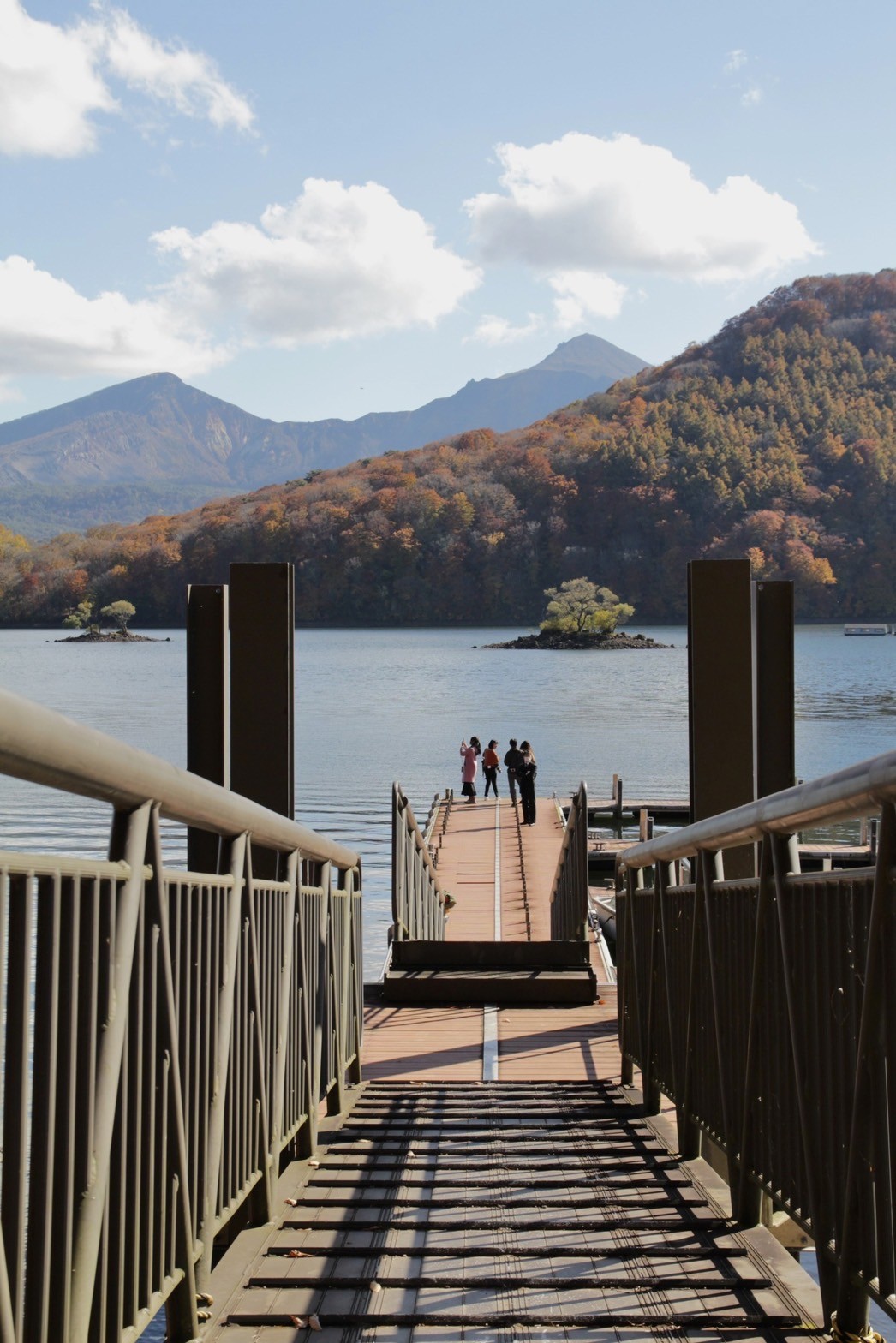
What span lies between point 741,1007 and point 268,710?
2980mm

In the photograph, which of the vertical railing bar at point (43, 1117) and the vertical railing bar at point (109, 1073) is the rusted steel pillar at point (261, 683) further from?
the vertical railing bar at point (43, 1117)

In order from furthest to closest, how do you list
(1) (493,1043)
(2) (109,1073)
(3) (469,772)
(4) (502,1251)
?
(3) (469,772) < (1) (493,1043) < (4) (502,1251) < (2) (109,1073)

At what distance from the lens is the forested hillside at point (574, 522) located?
465 ft

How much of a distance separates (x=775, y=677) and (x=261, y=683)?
7.57 ft

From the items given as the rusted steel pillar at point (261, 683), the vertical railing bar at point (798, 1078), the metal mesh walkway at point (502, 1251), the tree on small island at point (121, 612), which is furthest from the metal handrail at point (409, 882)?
the tree on small island at point (121, 612)

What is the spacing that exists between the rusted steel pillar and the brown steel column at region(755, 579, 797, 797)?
2.12 meters

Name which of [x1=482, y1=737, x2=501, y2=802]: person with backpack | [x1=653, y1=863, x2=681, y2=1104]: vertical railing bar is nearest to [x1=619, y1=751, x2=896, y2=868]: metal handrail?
[x1=653, y1=863, x2=681, y2=1104]: vertical railing bar

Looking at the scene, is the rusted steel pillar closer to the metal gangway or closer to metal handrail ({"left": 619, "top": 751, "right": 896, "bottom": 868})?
the metal gangway

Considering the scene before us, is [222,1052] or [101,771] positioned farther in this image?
[222,1052]

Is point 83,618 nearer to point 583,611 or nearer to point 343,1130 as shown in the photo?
point 583,611

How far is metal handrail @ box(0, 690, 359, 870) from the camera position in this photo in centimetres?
134

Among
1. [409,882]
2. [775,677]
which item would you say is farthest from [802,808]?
[409,882]

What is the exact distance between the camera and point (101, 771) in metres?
→ 1.63

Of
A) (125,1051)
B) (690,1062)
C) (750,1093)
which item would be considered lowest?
(690,1062)
